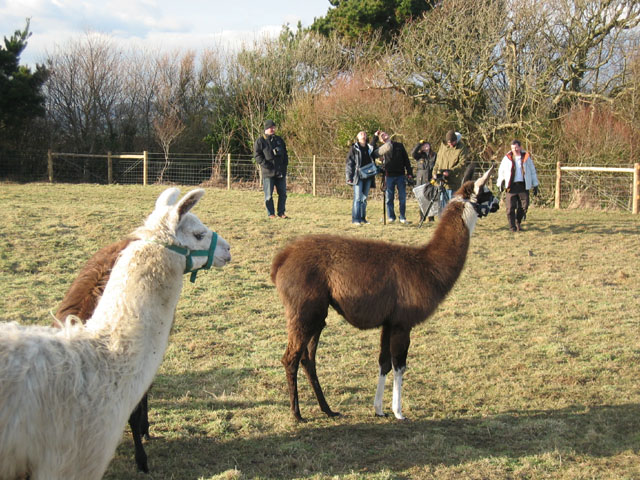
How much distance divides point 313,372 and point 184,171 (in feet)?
72.2

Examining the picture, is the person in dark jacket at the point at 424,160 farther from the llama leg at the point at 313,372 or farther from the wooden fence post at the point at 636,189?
the llama leg at the point at 313,372

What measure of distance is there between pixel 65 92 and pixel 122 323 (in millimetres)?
28157

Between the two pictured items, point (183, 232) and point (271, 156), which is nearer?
point (183, 232)

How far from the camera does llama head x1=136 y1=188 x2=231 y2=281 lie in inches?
122

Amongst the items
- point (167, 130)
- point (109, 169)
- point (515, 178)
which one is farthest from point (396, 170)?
point (167, 130)

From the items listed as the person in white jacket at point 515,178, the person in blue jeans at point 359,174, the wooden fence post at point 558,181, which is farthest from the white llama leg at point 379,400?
the wooden fence post at point 558,181

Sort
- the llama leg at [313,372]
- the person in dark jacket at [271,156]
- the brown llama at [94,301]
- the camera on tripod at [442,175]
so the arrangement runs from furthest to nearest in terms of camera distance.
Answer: the person in dark jacket at [271,156] → the camera on tripod at [442,175] → the llama leg at [313,372] → the brown llama at [94,301]

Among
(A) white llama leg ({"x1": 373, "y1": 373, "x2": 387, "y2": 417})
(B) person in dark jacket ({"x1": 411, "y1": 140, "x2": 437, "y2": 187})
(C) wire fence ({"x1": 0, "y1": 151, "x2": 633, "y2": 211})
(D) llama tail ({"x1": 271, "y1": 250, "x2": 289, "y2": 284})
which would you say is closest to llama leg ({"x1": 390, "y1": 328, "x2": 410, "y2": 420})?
(A) white llama leg ({"x1": 373, "y1": 373, "x2": 387, "y2": 417})

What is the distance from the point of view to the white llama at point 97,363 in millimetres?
2543

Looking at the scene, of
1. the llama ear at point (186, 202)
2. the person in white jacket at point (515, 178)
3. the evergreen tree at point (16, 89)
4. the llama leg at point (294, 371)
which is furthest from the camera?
the evergreen tree at point (16, 89)

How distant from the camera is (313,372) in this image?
4844 millimetres

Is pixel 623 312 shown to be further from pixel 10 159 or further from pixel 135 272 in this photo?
pixel 10 159

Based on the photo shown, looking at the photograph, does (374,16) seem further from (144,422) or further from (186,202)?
(186,202)

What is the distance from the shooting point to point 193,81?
30422 mm
